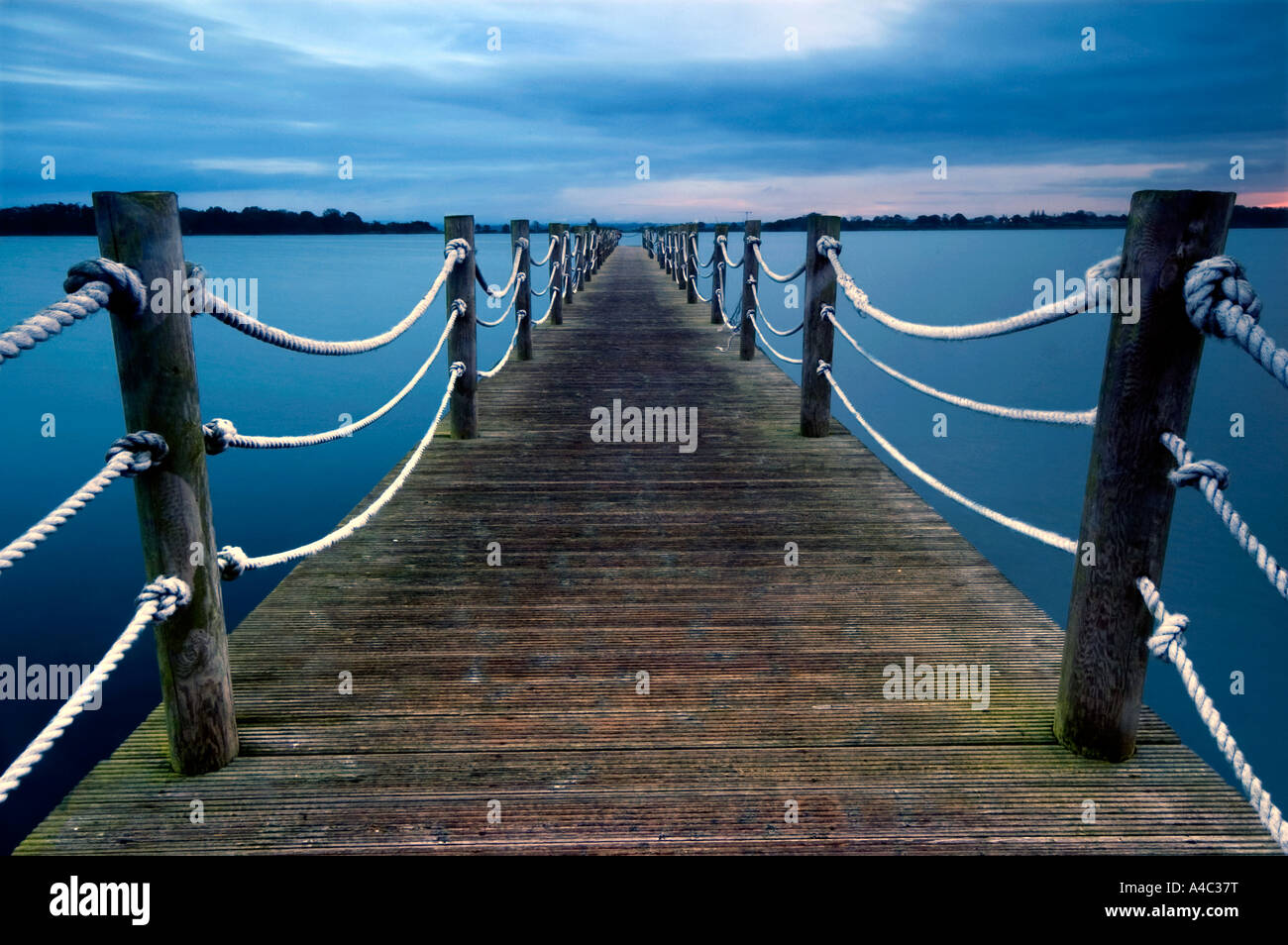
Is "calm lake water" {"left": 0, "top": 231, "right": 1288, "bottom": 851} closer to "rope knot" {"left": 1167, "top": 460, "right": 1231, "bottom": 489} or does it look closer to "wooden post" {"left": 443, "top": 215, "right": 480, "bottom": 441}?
"wooden post" {"left": 443, "top": 215, "right": 480, "bottom": 441}

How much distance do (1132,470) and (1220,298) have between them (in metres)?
0.46

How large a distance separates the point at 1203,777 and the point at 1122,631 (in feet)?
1.46

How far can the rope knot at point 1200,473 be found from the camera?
1777mm

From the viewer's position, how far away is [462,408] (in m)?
5.54

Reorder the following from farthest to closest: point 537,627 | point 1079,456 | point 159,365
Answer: point 1079,456 < point 537,627 < point 159,365

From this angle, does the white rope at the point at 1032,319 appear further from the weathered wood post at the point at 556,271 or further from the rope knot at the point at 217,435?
the weathered wood post at the point at 556,271

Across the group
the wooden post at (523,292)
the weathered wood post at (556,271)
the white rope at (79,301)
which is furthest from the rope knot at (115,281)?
the weathered wood post at (556,271)

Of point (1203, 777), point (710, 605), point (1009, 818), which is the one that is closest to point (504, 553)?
point (710, 605)

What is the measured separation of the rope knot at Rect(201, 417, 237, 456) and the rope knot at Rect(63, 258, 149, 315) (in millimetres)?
374

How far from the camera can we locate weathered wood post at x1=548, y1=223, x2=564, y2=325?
416 inches

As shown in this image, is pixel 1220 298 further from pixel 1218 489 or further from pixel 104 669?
pixel 104 669

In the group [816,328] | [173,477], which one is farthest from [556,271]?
[173,477]
